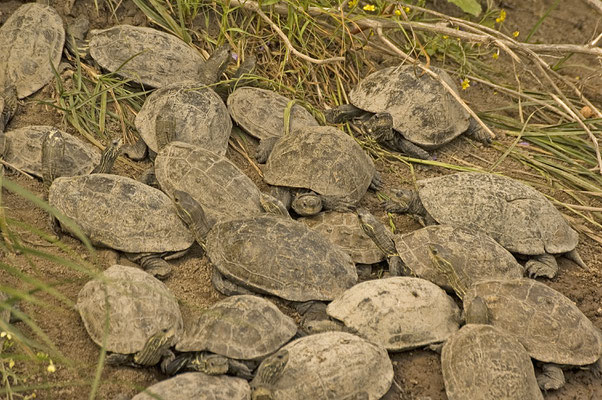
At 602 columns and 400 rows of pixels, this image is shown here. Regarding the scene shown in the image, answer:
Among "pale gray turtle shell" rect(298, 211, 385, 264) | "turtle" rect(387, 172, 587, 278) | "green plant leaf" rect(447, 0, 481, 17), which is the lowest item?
"pale gray turtle shell" rect(298, 211, 385, 264)

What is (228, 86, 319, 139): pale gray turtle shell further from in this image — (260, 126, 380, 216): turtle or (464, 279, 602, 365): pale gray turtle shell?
(464, 279, 602, 365): pale gray turtle shell

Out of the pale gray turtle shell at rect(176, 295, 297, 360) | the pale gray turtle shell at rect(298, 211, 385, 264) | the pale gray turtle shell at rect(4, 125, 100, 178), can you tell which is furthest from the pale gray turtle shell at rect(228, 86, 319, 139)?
the pale gray turtle shell at rect(176, 295, 297, 360)

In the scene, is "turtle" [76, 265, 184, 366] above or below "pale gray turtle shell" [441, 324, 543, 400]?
below

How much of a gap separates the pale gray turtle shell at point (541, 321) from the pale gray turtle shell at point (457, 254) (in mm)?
219

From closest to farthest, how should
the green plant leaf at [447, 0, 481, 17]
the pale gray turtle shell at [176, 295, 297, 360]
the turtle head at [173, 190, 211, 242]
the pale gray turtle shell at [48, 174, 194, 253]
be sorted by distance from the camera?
the pale gray turtle shell at [176, 295, 297, 360] → the pale gray turtle shell at [48, 174, 194, 253] → the turtle head at [173, 190, 211, 242] → the green plant leaf at [447, 0, 481, 17]

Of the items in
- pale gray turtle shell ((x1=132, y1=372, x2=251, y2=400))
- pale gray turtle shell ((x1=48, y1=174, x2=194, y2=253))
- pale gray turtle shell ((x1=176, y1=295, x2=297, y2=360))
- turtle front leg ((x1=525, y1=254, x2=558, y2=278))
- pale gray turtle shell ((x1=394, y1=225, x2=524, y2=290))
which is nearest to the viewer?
pale gray turtle shell ((x1=132, y1=372, x2=251, y2=400))

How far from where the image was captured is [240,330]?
11.8ft

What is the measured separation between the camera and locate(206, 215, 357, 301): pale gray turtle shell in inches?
159

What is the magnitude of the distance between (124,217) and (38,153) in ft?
3.23

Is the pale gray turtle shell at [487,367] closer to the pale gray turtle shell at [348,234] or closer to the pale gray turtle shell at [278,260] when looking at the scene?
the pale gray turtle shell at [278,260]

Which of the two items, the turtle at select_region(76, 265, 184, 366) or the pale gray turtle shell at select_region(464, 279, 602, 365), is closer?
the turtle at select_region(76, 265, 184, 366)

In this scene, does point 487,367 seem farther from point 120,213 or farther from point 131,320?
point 120,213

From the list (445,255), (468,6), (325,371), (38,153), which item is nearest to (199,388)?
(325,371)

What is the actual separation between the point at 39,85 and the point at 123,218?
1822mm
